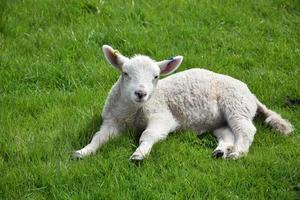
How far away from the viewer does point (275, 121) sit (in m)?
7.14

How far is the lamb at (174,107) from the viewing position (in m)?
6.46

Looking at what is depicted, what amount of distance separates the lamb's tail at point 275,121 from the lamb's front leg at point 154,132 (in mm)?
1169

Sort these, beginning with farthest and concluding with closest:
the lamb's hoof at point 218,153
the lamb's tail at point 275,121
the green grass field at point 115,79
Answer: the lamb's tail at point 275,121
the lamb's hoof at point 218,153
the green grass field at point 115,79

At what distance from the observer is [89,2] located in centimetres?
1040

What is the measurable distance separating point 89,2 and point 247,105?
14.3 ft

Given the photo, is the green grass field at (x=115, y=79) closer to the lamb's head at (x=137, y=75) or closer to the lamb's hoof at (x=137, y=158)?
the lamb's hoof at (x=137, y=158)

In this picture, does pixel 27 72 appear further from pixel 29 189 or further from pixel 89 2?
pixel 29 189

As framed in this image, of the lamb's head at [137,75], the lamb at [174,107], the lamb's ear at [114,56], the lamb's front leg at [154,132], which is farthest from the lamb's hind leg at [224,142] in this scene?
the lamb's ear at [114,56]

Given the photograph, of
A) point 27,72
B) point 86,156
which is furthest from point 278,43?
point 86,156

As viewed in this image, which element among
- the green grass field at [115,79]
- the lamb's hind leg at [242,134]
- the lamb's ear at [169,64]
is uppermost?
the lamb's ear at [169,64]

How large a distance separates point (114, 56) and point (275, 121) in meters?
2.06

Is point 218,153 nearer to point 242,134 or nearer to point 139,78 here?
point 242,134

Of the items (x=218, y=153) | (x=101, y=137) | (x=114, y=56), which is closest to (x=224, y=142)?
(x=218, y=153)

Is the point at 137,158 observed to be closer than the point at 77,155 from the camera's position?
Yes
